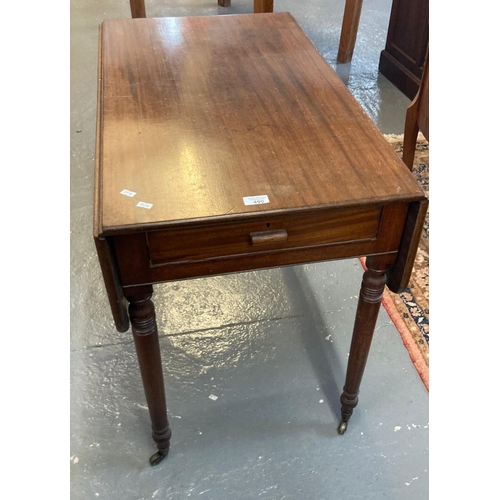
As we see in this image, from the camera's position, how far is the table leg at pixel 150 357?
938mm

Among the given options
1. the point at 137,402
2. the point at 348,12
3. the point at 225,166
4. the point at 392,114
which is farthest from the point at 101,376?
the point at 348,12

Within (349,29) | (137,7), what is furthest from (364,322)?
(137,7)

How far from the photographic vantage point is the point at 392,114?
2.52 meters

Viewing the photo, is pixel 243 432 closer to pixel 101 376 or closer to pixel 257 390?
pixel 257 390

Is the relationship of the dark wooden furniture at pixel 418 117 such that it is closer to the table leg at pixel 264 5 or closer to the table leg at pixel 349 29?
the table leg at pixel 264 5

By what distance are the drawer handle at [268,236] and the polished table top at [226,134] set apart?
47 mm

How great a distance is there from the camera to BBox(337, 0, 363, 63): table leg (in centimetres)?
279

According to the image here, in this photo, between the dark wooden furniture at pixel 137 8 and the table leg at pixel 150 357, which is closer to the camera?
the table leg at pixel 150 357

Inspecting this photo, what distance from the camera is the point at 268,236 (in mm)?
873

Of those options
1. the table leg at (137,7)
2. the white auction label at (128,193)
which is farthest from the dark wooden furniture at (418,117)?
the table leg at (137,7)

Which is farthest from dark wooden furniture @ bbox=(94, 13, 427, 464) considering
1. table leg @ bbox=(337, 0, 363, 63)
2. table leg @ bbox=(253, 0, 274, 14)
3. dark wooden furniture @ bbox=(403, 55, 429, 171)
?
table leg @ bbox=(337, 0, 363, 63)

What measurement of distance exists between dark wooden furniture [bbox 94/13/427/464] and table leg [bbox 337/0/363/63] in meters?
1.82

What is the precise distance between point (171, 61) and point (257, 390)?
89 centimetres

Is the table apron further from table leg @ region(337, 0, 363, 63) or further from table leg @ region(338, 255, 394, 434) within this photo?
table leg @ region(337, 0, 363, 63)
